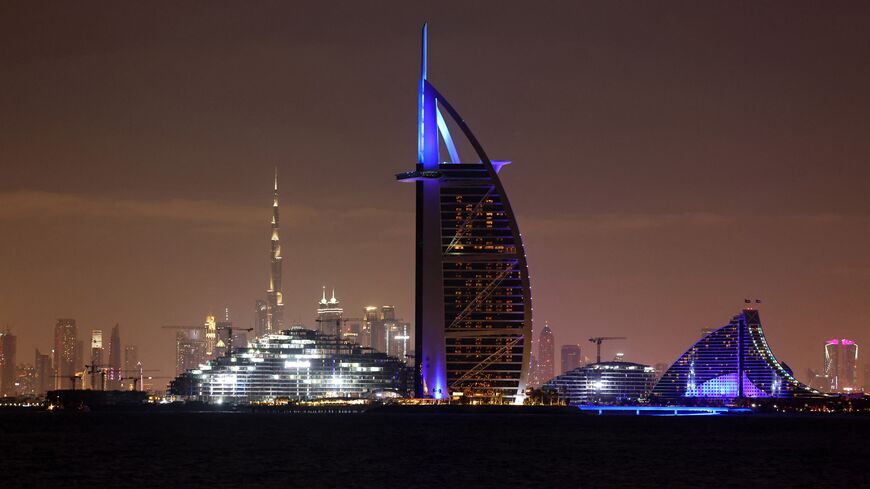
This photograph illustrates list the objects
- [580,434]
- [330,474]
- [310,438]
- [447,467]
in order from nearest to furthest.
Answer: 1. [330,474]
2. [447,467]
3. [310,438]
4. [580,434]

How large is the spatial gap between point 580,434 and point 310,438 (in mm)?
35913

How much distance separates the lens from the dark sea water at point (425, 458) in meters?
100

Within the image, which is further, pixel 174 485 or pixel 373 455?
pixel 373 455

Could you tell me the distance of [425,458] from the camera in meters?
123

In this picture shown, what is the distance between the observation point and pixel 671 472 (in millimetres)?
109500

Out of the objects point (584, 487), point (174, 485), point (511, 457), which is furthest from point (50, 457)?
point (584, 487)

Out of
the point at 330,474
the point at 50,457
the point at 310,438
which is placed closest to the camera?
the point at 330,474

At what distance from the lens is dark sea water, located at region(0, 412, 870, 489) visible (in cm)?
10031

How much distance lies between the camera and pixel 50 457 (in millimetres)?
122062

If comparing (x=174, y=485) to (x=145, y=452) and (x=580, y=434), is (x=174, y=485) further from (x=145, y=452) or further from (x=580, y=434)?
(x=580, y=434)

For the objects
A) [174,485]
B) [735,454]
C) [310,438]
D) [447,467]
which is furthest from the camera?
[310,438]

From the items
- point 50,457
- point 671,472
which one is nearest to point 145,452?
point 50,457

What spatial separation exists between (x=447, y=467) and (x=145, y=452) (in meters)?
31.8

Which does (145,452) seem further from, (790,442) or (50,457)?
(790,442)
